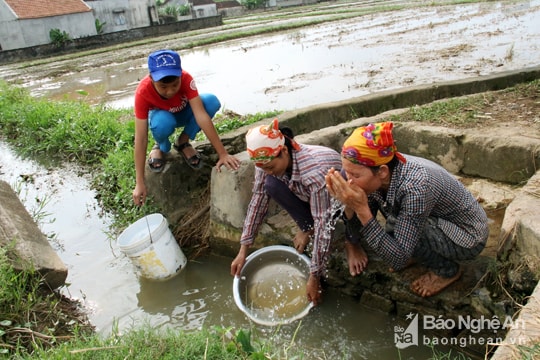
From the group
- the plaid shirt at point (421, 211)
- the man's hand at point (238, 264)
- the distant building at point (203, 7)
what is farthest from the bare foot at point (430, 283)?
the distant building at point (203, 7)

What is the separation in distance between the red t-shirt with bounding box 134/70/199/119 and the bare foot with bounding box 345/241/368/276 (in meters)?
1.52

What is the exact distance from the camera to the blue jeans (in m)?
3.15

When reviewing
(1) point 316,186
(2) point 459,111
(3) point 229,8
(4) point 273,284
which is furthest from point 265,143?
(3) point 229,8

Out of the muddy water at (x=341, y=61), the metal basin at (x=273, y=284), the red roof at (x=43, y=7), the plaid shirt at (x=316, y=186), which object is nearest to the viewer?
the plaid shirt at (x=316, y=186)

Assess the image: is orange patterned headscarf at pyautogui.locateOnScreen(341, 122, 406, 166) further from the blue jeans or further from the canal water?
the blue jeans

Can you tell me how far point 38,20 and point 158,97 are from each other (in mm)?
24601

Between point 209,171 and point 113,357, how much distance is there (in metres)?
1.88

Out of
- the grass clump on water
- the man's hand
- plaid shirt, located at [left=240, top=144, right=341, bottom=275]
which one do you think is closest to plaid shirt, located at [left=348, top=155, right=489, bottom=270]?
plaid shirt, located at [left=240, top=144, right=341, bottom=275]

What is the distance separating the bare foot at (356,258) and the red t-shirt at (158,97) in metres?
1.52

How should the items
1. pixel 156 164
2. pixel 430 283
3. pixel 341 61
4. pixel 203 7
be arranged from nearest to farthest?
pixel 430 283, pixel 156 164, pixel 341 61, pixel 203 7

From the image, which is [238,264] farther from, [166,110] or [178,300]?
[166,110]

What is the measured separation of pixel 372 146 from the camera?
1.90 m

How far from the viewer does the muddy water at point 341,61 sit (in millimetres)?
6457

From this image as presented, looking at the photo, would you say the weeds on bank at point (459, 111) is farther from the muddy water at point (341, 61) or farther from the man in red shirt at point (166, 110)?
the muddy water at point (341, 61)
